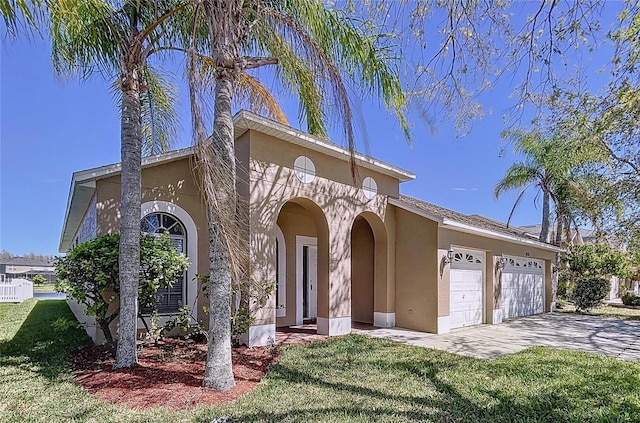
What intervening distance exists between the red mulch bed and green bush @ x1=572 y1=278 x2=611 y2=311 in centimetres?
1870

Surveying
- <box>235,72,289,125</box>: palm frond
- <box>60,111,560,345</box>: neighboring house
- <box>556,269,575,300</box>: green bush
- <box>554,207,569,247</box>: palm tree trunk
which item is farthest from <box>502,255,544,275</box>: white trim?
<box>235,72,289,125</box>: palm frond

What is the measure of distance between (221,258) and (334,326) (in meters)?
5.59

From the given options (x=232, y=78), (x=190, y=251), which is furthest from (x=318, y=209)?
(x=232, y=78)

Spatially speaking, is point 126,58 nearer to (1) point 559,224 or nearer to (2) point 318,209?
(2) point 318,209

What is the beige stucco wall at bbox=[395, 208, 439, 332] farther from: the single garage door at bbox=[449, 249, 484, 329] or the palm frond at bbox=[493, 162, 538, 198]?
the palm frond at bbox=[493, 162, 538, 198]

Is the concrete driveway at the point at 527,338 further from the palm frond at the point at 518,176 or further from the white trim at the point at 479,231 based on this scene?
the palm frond at the point at 518,176

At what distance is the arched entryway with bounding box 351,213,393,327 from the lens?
12.6 m

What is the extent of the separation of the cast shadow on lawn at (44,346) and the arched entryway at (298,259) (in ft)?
17.9

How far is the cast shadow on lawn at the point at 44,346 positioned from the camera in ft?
25.2

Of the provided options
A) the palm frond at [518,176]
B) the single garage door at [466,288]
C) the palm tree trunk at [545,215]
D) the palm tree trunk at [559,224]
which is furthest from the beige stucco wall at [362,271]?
the palm tree trunk at [559,224]

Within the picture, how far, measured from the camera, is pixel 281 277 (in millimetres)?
12117

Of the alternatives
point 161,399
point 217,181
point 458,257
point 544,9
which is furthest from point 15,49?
point 458,257

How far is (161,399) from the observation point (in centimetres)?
576

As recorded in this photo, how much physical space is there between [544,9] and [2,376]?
37.5 feet
